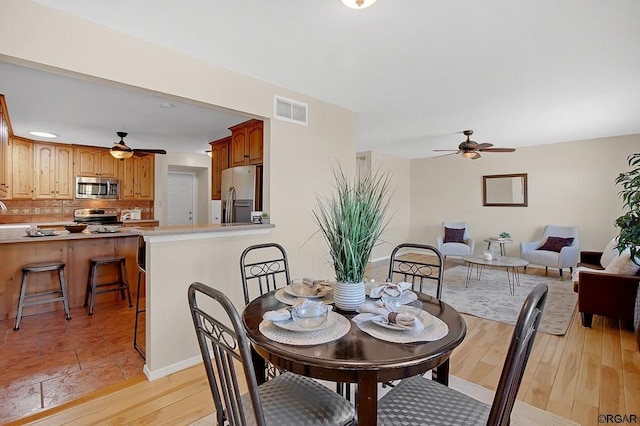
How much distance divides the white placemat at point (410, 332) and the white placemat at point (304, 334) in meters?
0.09

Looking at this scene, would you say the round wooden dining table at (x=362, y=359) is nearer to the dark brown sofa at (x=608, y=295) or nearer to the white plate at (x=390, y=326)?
the white plate at (x=390, y=326)

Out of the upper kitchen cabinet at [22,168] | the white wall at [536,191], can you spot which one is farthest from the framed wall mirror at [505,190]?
the upper kitchen cabinet at [22,168]

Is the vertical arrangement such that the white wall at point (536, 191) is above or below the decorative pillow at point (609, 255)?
above

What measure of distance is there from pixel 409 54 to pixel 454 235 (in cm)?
Answer: 482

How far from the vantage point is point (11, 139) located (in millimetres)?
5004

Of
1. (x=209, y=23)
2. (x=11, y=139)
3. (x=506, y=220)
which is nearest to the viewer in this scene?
(x=209, y=23)

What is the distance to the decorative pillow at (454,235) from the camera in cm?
634

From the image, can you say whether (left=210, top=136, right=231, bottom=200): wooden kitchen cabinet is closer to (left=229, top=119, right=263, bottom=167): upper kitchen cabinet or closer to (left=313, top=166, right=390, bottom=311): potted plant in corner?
(left=229, top=119, right=263, bottom=167): upper kitchen cabinet

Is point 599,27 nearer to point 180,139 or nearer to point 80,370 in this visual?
point 80,370

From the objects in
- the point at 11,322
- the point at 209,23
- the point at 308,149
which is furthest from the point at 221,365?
the point at 11,322

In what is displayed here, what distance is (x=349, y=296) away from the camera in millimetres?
1433

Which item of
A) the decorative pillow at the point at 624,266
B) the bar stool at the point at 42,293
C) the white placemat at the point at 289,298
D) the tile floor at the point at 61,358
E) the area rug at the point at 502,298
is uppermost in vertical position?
the white placemat at the point at 289,298

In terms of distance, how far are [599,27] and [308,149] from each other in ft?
7.67

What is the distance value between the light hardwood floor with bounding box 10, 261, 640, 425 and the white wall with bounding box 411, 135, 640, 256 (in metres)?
3.29
